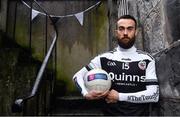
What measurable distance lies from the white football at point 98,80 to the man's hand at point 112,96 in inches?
2.6

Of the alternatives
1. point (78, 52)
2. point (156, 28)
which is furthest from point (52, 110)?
point (156, 28)

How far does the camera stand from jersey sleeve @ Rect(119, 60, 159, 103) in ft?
9.40

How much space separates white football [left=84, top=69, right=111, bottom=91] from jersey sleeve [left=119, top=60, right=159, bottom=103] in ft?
0.61

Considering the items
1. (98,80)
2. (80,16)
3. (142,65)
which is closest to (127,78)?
(142,65)

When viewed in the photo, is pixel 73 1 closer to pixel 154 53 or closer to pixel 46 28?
pixel 46 28

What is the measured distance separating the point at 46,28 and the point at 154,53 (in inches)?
166

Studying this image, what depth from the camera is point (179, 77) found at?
117 inches

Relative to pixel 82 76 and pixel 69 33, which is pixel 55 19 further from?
pixel 82 76

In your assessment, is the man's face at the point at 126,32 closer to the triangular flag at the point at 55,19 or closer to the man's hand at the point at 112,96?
the man's hand at the point at 112,96

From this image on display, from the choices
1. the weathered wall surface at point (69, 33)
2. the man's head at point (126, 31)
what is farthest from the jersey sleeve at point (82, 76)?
the weathered wall surface at point (69, 33)

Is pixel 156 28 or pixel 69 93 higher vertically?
pixel 156 28

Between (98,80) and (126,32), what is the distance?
0.57 m

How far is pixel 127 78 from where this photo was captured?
2.96m

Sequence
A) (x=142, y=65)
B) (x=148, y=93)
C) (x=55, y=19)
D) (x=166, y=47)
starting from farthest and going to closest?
(x=55, y=19), (x=166, y=47), (x=142, y=65), (x=148, y=93)
